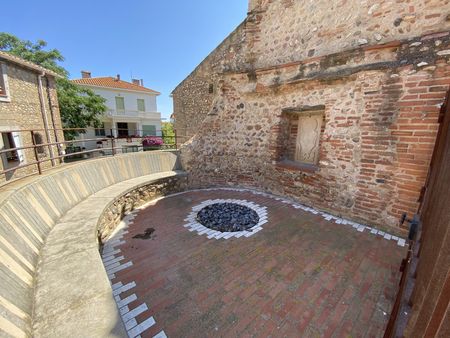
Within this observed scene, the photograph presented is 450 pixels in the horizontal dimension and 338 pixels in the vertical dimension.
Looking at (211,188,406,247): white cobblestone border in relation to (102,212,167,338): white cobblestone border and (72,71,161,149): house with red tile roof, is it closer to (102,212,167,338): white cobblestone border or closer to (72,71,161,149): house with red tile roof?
(102,212,167,338): white cobblestone border

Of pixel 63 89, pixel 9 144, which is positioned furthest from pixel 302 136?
pixel 63 89

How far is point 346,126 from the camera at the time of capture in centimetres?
368

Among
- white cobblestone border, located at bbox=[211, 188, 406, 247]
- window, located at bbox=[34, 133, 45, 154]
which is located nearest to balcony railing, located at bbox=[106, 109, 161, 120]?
window, located at bbox=[34, 133, 45, 154]

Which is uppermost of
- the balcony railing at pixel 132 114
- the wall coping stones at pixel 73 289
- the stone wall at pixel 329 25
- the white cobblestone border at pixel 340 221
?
the stone wall at pixel 329 25

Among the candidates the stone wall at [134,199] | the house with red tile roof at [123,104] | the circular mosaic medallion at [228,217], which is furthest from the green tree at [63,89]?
the circular mosaic medallion at [228,217]

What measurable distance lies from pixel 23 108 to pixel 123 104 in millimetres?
12228

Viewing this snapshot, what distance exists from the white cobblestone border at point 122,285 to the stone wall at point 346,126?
2.60 meters

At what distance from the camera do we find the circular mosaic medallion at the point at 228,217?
3525mm

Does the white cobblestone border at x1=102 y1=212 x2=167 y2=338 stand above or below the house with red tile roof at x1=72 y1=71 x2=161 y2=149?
below

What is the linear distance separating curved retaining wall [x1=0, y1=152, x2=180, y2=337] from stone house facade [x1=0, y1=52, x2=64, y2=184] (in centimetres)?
455

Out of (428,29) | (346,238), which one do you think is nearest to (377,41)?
(428,29)

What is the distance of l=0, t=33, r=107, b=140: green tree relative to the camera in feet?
40.2

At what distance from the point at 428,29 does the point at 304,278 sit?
394cm

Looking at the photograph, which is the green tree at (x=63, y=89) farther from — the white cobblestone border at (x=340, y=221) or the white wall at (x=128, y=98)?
the white cobblestone border at (x=340, y=221)
